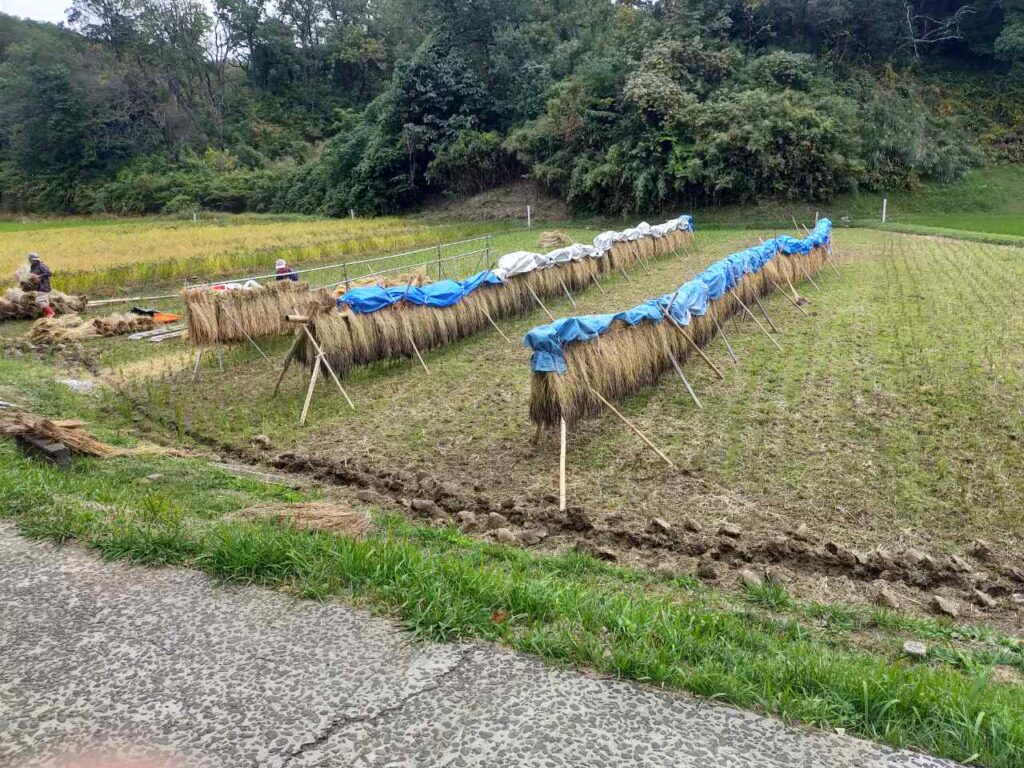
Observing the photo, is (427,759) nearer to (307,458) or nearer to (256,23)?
(307,458)

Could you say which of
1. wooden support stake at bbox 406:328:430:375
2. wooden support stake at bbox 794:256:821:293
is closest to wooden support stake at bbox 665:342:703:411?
wooden support stake at bbox 406:328:430:375

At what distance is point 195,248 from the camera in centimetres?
2392

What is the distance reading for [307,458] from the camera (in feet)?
25.7

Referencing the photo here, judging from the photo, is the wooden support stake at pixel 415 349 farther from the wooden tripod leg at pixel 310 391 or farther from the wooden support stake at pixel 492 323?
the wooden support stake at pixel 492 323

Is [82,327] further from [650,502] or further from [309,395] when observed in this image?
[650,502]

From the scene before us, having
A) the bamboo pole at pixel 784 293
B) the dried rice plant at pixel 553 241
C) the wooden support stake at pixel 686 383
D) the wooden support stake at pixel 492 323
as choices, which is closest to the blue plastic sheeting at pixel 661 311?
the wooden support stake at pixel 686 383

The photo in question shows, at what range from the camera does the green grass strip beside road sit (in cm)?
312

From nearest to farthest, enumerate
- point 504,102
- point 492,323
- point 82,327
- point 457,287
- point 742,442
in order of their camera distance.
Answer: point 742,442 → point 457,287 → point 492,323 → point 82,327 → point 504,102

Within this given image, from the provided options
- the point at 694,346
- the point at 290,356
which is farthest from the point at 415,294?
the point at 694,346

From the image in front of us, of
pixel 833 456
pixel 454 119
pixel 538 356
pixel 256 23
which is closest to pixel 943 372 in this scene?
pixel 833 456

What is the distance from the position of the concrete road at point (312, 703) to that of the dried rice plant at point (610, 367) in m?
A: 4.17

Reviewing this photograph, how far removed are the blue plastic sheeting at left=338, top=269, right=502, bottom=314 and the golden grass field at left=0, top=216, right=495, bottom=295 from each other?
34.4 ft

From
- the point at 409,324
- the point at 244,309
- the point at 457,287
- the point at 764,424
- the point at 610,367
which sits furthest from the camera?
the point at 457,287

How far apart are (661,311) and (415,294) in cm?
420
